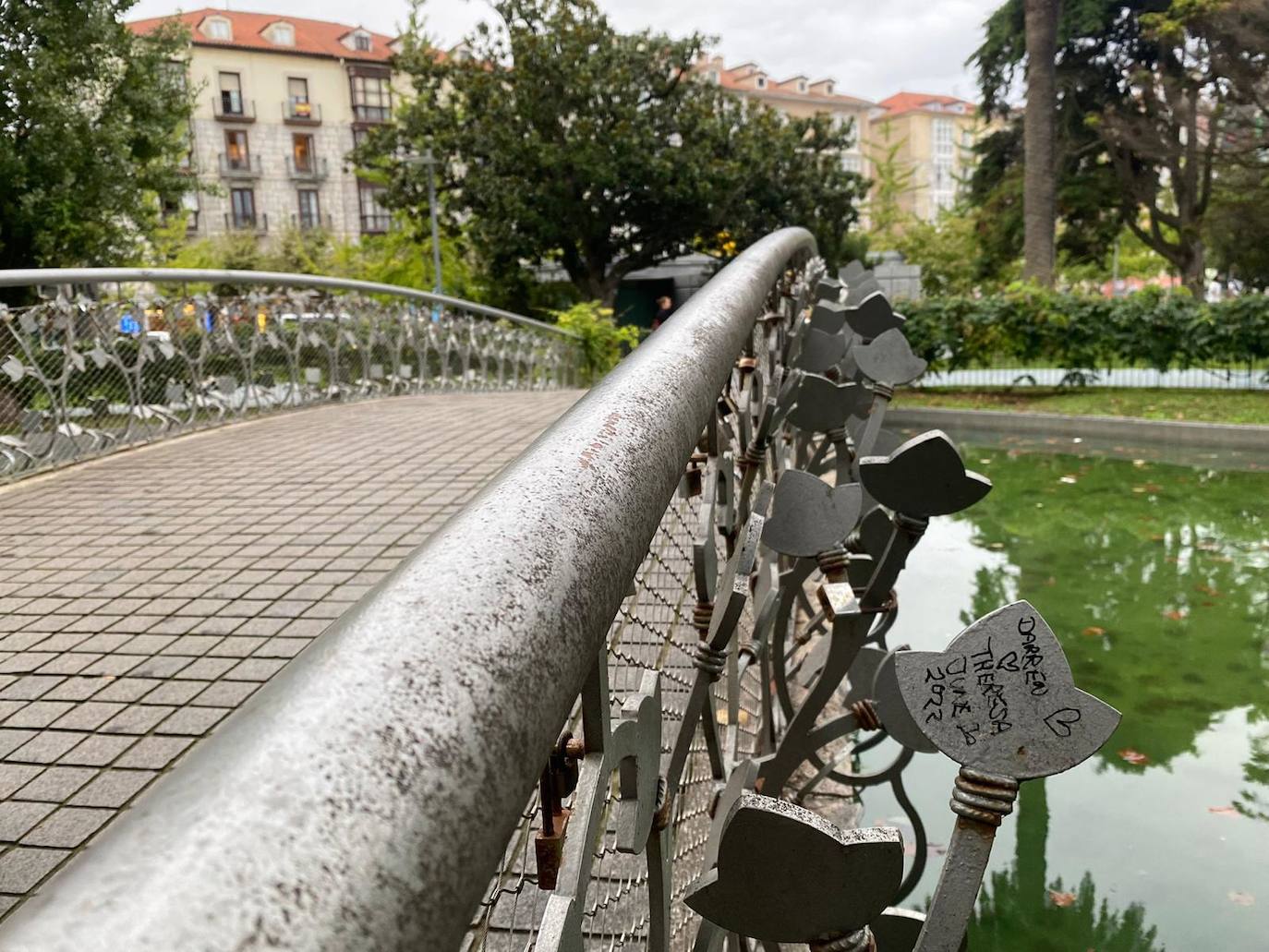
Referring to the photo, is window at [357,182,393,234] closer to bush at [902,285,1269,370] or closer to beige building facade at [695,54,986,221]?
beige building facade at [695,54,986,221]

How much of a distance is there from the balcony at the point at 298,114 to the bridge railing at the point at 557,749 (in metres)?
61.0

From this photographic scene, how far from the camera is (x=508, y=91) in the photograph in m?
28.6

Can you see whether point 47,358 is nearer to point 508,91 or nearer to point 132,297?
point 132,297

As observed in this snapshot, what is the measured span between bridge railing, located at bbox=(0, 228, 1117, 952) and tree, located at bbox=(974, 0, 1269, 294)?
2707 centimetres

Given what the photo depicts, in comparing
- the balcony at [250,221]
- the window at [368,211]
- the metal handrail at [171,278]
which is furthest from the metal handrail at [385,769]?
the window at [368,211]

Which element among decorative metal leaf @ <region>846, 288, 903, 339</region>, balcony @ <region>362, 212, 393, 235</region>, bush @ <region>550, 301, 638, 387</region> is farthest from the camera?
balcony @ <region>362, 212, 393, 235</region>

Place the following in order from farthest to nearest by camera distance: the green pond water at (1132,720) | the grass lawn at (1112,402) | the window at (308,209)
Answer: the window at (308,209), the grass lawn at (1112,402), the green pond water at (1132,720)

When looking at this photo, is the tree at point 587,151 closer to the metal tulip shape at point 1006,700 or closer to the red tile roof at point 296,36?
the metal tulip shape at point 1006,700

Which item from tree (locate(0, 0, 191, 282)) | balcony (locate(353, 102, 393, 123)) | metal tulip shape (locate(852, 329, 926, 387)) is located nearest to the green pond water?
metal tulip shape (locate(852, 329, 926, 387))

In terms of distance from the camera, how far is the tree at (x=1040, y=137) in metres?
19.8

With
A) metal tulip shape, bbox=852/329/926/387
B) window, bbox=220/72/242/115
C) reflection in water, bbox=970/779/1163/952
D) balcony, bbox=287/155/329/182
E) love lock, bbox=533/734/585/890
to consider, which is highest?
window, bbox=220/72/242/115

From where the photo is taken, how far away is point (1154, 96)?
29109 millimetres

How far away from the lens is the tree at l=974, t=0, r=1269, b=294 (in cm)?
2550

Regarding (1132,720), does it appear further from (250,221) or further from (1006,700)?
(250,221)
